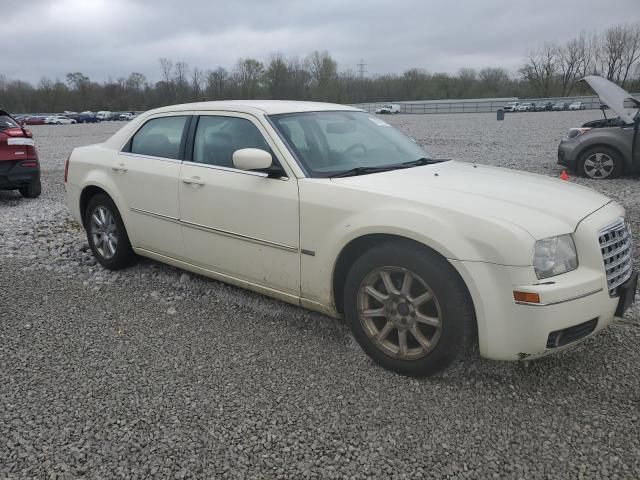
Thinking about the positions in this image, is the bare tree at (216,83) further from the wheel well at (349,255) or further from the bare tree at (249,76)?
the wheel well at (349,255)

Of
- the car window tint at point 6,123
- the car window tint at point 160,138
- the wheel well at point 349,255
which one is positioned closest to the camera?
the wheel well at point 349,255

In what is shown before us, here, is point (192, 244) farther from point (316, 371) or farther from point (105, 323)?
point (316, 371)

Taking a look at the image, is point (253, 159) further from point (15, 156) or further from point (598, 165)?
point (598, 165)

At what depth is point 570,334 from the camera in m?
2.78

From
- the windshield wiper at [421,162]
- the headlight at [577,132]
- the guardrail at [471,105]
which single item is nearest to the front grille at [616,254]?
the windshield wiper at [421,162]

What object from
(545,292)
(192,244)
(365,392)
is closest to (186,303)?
(192,244)

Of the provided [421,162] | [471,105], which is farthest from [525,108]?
[421,162]

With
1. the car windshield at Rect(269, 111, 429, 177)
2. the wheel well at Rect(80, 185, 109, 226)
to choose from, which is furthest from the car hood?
the wheel well at Rect(80, 185, 109, 226)

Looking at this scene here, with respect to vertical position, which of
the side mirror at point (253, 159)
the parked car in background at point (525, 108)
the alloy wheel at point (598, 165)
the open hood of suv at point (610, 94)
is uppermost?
the parked car in background at point (525, 108)

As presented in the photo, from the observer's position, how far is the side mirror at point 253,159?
3.48m

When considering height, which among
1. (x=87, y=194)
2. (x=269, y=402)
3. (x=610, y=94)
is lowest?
(x=269, y=402)

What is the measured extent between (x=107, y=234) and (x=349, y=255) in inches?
114

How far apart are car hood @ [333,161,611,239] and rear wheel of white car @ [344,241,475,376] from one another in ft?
1.09

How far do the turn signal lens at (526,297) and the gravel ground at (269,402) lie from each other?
0.63 meters
